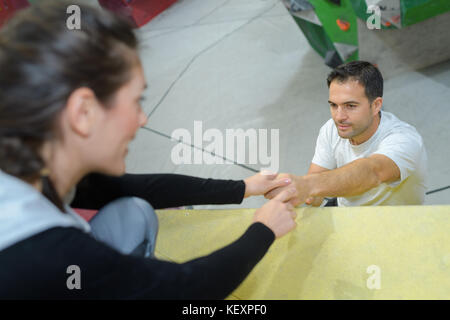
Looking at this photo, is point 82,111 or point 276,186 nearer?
point 82,111

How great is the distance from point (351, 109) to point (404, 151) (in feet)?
0.86

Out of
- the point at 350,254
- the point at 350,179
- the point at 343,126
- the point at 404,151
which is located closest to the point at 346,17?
the point at 343,126

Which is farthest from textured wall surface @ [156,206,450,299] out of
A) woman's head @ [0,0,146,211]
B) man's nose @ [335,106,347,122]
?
woman's head @ [0,0,146,211]

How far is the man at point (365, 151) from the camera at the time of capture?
52.3 inches

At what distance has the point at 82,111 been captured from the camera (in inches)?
26.4

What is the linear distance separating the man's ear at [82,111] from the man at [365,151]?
795mm

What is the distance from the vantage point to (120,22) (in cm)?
73

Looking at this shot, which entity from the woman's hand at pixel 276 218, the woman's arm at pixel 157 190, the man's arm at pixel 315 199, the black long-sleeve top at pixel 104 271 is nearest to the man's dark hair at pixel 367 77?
the man's arm at pixel 315 199

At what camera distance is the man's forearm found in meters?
1.31

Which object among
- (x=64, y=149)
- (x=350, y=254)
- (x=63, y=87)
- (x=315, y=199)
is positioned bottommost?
(x=315, y=199)

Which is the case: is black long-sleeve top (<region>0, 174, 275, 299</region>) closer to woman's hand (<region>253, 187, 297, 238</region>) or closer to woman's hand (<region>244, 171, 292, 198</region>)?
woman's hand (<region>253, 187, 297, 238</region>)

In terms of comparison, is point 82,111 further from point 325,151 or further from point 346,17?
point 346,17

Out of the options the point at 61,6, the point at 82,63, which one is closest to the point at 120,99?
the point at 82,63
